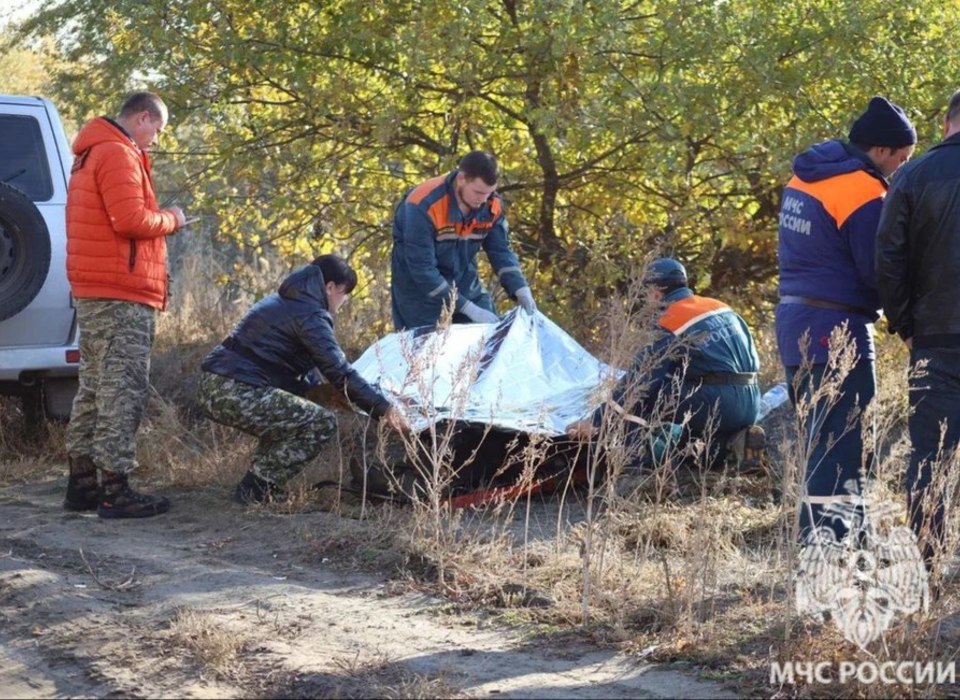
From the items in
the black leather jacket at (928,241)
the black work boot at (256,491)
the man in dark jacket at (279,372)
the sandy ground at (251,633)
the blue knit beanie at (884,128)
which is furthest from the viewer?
the black work boot at (256,491)

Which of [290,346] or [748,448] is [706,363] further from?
[290,346]

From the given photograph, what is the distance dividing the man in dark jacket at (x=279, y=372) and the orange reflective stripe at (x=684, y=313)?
1.51 metres

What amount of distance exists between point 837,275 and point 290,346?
2.73 m

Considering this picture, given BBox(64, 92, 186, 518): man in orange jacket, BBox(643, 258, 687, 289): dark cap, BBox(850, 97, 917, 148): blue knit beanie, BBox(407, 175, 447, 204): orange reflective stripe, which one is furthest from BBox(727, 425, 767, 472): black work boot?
BBox(64, 92, 186, 518): man in orange jacket

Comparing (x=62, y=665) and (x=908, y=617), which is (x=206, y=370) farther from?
(x=908, y=617)

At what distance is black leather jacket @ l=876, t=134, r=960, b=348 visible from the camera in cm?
548

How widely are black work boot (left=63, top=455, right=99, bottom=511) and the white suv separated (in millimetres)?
917

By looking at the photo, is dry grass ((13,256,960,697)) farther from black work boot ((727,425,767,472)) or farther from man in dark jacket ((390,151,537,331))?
man in dark jacket ((390,151,537,331))

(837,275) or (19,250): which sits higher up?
(19,250)

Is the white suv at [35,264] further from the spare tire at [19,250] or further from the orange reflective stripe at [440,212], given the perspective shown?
the orange reflective stripe at [440,212]

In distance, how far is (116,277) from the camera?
6988 mm

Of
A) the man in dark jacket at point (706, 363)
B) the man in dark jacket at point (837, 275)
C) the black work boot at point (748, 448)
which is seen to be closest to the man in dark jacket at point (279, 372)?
the man in dark jacket at point (706, 363)

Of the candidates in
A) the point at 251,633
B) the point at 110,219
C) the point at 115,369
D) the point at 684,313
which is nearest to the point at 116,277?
the point at 110,219

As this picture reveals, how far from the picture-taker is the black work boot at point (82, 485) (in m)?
7.27
